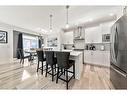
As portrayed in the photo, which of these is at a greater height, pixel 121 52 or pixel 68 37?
pixel 68 37

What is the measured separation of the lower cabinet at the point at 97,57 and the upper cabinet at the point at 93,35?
28.6 inches

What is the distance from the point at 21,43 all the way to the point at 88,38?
17.3 feet

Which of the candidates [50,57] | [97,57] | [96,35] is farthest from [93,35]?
[50,57]

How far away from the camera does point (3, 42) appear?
16.1 feet

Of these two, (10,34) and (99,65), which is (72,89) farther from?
(10,34)

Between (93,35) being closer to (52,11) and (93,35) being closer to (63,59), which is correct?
(52,11)

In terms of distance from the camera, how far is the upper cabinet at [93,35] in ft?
15.4

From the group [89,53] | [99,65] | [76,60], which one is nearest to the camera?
[76,60]

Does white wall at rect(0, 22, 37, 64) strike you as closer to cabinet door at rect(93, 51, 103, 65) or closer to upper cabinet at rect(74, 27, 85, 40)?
upper cabinet at rect(74, 27, 85, 40)

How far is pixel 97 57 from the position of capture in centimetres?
458

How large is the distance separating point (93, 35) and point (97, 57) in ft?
4.49

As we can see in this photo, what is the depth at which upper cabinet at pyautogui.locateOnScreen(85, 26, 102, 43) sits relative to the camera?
4.70 metres

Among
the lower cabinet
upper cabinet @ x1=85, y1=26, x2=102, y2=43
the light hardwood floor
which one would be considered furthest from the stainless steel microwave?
the light hardwood floor
